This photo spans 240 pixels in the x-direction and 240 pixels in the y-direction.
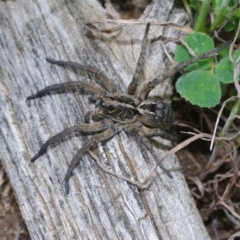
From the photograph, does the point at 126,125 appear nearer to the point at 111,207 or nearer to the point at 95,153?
the point at 95,153

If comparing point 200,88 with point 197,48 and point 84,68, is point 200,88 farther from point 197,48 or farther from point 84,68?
point 84,68

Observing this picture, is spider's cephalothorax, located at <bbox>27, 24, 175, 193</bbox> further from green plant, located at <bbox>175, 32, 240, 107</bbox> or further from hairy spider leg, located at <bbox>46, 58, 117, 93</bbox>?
green plant, located at <bbox>175, 32, 240, 107</bbox>

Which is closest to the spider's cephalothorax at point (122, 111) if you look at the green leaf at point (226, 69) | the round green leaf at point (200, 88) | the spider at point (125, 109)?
the spider at point (125, 109)

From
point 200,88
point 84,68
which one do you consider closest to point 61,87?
point 84,68

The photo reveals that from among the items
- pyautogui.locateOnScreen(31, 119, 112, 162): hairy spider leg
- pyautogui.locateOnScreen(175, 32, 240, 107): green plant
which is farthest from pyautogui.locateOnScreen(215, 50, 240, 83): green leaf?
pyautogui.locateOnScreen(31, 119, 112, 162): hairy spider leg

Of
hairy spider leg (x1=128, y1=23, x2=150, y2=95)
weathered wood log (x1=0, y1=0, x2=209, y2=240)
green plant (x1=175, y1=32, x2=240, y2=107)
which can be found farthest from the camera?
hairy spider leg (x1=128, y1=23, x2=150, y2=95)

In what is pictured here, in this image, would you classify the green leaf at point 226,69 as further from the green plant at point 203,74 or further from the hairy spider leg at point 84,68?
the hairy spider leg at point 84,68
